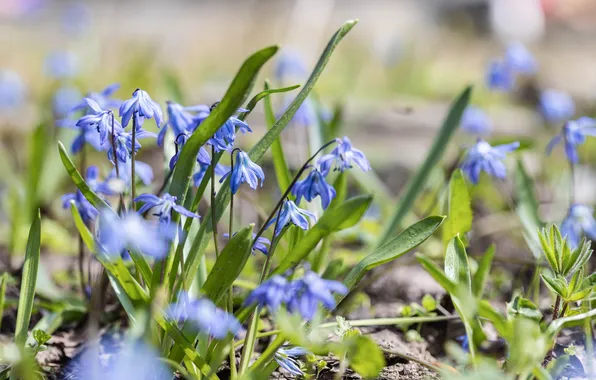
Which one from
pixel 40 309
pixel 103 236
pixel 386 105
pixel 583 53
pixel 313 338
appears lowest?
pixel 583 53

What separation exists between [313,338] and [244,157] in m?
0.54

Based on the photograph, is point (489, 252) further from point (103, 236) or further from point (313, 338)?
point (103, 236)

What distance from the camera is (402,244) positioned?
1.71 metres

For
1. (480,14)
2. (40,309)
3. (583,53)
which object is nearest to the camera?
(40,309)

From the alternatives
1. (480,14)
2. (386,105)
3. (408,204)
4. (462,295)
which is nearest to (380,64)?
(386,105)

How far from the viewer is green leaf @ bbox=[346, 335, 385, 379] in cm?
145

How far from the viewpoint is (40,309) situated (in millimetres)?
2309

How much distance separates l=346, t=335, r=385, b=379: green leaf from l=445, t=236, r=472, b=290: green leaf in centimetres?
38

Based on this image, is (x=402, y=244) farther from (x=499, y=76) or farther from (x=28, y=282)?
(x=499, y=76)

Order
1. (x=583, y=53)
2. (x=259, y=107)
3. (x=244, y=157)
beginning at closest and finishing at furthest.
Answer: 1. (x=244, y=157)
2. (x=259, y=107)
3. (x=583, y=53)

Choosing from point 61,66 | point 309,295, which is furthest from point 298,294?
point 61,66

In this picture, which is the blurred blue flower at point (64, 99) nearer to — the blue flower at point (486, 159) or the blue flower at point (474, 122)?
the blue flower at point (474, 122)

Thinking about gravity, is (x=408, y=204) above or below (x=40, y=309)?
above

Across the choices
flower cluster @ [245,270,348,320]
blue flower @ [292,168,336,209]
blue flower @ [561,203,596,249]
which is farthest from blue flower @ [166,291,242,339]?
blue flower @ [561,203,596,249]
